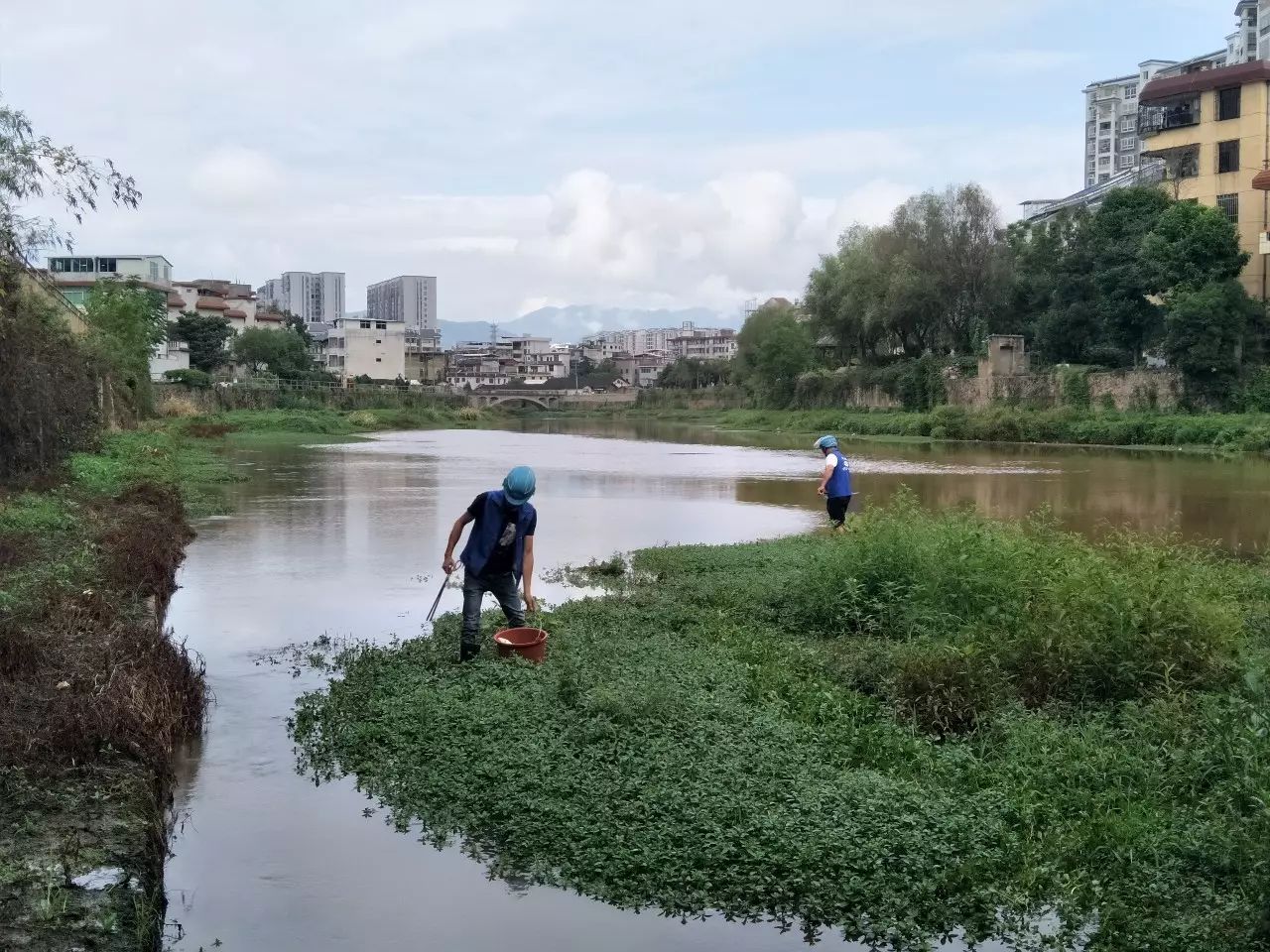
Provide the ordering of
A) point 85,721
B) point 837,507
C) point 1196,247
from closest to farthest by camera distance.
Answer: point 85,721
point 837,507
point 1196,247

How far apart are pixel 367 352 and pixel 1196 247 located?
91920 mm

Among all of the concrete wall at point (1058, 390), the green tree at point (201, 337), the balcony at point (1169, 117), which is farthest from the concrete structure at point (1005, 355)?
the green tree at point (201, 337)

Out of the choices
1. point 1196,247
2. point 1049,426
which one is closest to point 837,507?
point 1196,247

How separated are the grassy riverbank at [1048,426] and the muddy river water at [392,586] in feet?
11.5

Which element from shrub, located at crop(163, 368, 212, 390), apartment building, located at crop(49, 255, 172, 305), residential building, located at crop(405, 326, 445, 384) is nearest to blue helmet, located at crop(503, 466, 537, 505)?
shrub, located at crop(163, 368, 212, 390)

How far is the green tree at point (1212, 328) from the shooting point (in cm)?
4472

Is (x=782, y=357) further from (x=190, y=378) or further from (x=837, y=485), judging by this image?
(x=837, y=485)

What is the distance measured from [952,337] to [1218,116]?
2007 centimetres

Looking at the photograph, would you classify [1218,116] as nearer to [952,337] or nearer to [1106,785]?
[952,337]

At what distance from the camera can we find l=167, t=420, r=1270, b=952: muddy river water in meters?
5.55

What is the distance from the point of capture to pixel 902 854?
5660mm

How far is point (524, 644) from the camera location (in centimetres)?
888

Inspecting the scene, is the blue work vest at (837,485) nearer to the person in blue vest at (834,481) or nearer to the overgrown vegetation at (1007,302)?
the person in blue vest at (834,481)

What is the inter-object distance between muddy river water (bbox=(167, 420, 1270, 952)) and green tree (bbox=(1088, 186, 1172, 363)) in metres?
12.0
